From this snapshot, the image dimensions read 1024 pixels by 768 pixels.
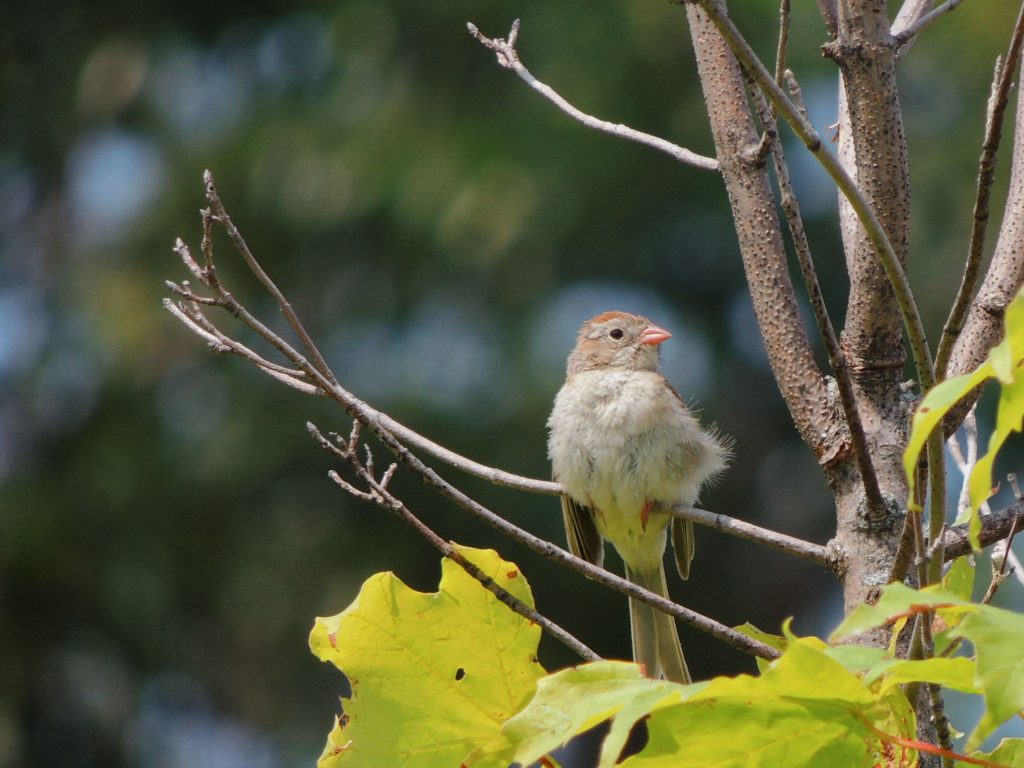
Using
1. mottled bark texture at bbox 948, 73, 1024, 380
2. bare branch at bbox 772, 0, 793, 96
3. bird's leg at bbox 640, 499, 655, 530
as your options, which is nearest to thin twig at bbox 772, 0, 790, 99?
bare branch at bbox 772, 0, 793, 96

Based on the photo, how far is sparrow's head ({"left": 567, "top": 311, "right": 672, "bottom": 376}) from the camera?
5.19m

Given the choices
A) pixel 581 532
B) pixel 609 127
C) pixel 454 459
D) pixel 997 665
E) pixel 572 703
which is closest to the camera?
pixel 997 665

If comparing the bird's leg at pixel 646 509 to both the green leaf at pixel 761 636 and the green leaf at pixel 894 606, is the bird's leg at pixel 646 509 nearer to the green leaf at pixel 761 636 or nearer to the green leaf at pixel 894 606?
the green leaf at pixel 761 636

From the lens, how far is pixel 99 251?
14.0m

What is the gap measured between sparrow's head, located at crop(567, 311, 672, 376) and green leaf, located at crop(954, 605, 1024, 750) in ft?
12.5

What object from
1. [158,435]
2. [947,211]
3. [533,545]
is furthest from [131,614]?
[533,545]

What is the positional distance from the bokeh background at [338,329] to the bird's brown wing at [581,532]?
21.9 feet

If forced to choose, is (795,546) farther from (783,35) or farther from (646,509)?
(646,509)

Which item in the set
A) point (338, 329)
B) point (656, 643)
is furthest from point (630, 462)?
point (338, 329)

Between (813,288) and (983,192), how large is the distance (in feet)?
0.87

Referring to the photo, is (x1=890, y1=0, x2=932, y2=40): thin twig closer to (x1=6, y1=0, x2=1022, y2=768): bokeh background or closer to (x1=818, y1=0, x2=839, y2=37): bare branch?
(x1=818, y1=0, x2=839, y2=37): bare branch

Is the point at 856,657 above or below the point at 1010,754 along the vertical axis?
above

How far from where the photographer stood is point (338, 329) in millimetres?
13180

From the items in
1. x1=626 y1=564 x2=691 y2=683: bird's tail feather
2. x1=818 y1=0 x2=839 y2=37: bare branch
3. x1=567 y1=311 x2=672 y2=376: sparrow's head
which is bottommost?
x1=626 y1=564 x2=691 y2=683: bird's tail feather
